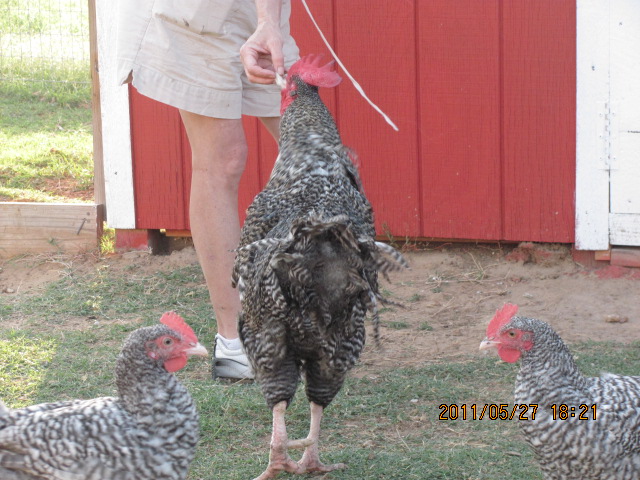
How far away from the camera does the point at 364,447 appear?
3.81m

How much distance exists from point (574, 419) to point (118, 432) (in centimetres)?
150

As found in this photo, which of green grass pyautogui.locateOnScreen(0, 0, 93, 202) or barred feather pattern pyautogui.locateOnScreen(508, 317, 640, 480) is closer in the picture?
barred feather pattern pyautogui.locateOnScreen(508, 317, 640, 480)

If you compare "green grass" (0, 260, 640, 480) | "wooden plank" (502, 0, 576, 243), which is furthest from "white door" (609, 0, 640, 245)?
"green grass" (0, 260, 640, 480)

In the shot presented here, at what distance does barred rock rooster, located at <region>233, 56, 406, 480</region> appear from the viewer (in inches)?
128

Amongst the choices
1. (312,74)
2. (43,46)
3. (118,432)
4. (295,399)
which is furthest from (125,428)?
(43,46)

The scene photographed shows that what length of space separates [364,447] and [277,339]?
695mm

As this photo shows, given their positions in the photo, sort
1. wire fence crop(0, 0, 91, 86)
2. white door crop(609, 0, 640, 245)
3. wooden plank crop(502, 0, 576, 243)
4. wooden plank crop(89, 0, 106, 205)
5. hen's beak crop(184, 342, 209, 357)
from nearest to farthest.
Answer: hen's beak crop(184, 342, 209, 357)
white door crop(609, 0, 640, 245)
wooden plank crop(502, 0, 576, 243)
wooden plank crop(89, 0, 106, 205)
wire fence crop(0, 0, 91, 86)

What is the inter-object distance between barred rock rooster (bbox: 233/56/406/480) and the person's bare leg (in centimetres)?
38

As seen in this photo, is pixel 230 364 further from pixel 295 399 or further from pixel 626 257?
pixel 626 257

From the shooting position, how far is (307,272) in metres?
3.24

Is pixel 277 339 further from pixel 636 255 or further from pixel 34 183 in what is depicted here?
pixel 34 183

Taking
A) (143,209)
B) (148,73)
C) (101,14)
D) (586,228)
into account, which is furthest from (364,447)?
(101,14)

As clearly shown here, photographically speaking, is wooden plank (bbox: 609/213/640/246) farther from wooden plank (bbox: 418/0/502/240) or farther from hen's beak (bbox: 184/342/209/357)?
hen's beak (bbox: 184/342/209/357)

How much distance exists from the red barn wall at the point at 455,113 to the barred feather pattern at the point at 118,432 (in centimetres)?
272
